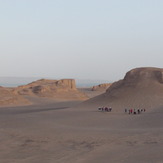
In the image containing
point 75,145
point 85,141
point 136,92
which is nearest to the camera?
point 75,145

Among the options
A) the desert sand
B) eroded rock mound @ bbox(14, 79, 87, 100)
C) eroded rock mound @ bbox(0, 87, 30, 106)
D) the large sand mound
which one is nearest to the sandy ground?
the desert sand

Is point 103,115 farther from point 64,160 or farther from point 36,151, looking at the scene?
point 64,160

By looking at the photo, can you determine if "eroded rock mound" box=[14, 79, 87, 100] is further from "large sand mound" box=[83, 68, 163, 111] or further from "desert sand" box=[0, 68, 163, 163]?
"desert sand" box=[0, 68, 163, 163]

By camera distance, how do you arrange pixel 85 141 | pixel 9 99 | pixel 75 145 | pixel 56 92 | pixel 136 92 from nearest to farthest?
pixel 75 145
pixel 85 141
pixel 136 92
pixel 9 99
pixel 56 92

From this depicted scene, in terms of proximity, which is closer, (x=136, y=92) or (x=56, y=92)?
(x=136, y=92)

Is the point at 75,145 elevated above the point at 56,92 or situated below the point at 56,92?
below

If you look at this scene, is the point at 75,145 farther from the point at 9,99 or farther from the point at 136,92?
the point at 9,99

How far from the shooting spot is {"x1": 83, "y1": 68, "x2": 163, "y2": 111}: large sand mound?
28.0m

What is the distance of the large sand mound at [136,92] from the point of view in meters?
28.0

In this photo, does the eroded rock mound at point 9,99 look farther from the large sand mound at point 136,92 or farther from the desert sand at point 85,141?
the desert sand at point 85,141

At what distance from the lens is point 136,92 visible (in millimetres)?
30266

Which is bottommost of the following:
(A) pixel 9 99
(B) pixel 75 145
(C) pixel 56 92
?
(B) pixel 75 145

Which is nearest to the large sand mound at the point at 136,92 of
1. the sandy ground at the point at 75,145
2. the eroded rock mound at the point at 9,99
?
the sandy ground at the point at 75,145

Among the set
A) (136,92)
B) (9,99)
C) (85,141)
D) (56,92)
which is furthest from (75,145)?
(56,92)
